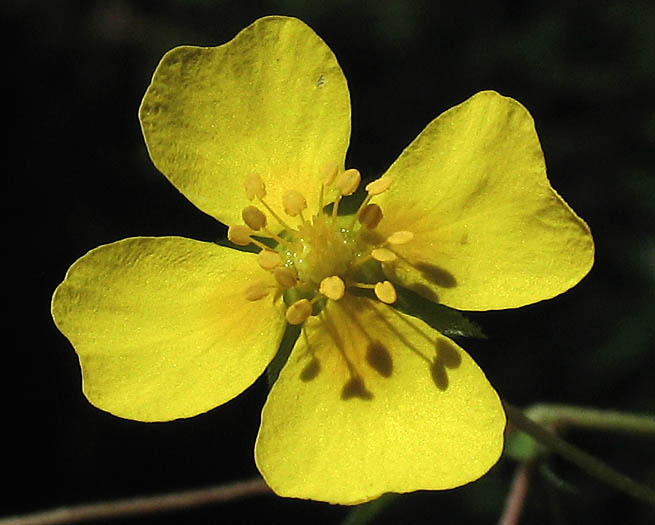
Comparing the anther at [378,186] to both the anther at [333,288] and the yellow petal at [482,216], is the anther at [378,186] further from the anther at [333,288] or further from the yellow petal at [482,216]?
the anther at [333,288]

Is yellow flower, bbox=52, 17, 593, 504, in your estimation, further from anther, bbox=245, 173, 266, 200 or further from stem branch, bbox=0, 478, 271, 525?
stem branch, bbox=0, 478, 271, 525

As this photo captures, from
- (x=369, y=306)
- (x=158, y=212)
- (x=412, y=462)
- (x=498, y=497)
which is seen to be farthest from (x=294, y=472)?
(x=158, y=212)

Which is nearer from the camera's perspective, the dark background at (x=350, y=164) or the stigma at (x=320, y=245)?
the stigma at (x=320, y=245)

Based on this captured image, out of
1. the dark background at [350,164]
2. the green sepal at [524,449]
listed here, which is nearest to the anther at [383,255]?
the green sepal at [524,449]

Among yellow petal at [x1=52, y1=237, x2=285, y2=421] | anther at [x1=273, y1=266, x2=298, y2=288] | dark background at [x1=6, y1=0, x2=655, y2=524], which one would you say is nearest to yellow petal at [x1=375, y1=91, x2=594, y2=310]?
anther at [x1=273, y1=266, x2=298, y2=288]

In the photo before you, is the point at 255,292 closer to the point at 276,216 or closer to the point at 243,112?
the point at 276,216

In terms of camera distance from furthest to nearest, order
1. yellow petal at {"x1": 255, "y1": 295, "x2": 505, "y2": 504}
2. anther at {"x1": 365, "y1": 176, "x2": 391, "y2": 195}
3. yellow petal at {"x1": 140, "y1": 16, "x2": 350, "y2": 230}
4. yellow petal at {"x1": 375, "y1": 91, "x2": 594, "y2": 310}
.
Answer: yellow petal at {"x1": 140, "y1": 16, "x2": 350, "y2": 230}
anther at {"x1": 365, "y1": 176, "x2": 391, "y2": 195}
yellow petal at {"x1": 375, "y1": 91, "x2": 594, "y2": 310}
yellow petal at {"x1": 255, "y1": 295, "x2": 505, "y2": 504}
